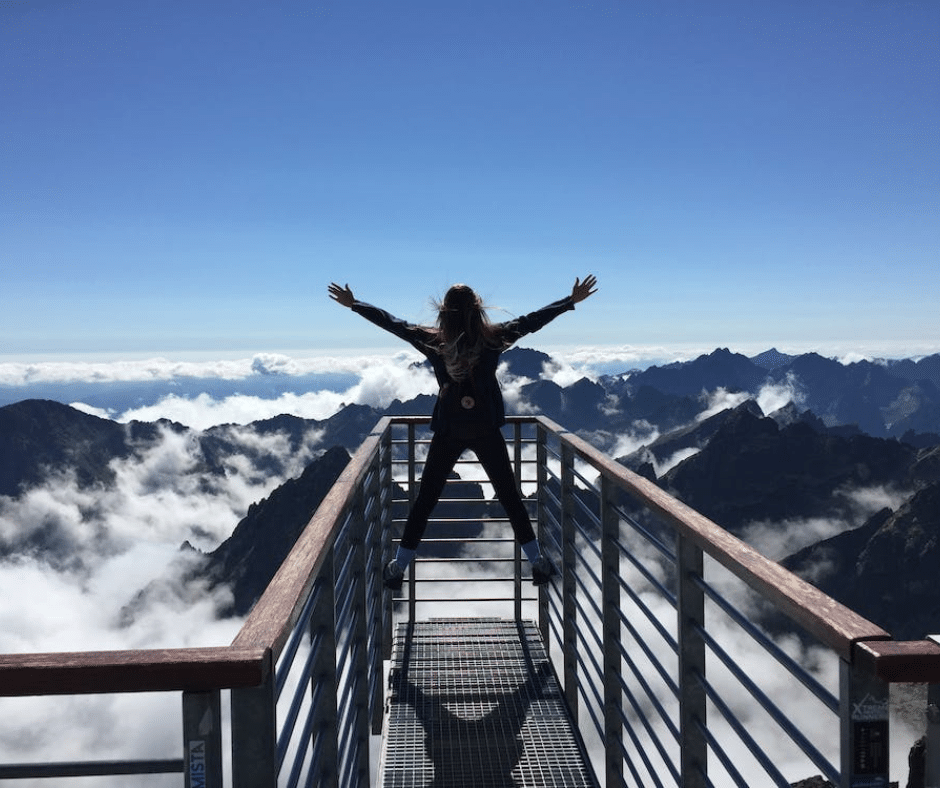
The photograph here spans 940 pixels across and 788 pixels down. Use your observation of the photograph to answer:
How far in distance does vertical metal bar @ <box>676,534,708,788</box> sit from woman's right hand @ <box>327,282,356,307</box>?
2713mm

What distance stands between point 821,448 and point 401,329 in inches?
6993

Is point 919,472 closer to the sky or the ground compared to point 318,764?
closer to the ground

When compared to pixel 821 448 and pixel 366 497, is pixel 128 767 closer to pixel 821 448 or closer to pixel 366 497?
pixel 366 497

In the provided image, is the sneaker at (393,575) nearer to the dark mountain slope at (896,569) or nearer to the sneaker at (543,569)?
the sneaker at (543,569)

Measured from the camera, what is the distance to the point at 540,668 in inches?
231

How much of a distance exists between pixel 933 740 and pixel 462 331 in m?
3.25

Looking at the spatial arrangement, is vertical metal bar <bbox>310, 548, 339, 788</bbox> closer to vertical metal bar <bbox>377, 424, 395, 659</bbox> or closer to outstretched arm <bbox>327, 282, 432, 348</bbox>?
outstretched arm <bbox>327, 282, 432, 348</bbox>

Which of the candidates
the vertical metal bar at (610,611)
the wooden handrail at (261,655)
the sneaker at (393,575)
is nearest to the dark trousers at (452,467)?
the sneaker at (393,575)

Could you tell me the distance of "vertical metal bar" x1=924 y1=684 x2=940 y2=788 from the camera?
1372mm

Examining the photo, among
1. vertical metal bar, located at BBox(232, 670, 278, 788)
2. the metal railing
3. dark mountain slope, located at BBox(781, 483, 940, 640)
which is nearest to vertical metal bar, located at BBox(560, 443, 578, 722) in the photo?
A: the metal railing

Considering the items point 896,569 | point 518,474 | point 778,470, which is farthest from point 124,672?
point 778,470

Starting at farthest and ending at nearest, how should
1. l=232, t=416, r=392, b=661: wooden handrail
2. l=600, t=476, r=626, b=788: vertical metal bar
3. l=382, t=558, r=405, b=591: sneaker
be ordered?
l=382, t=558, r=405, b=591: sneaker < l=600, t=476, r=626, b=788: vertical metal bar < l=232, t=416, r=392, b=661: wooden handrail

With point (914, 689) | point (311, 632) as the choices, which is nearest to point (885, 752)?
point (914, 689)

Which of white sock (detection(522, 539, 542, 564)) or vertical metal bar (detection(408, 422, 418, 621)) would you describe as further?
vertical metal bar (detection(408, 422, 418, 621))
